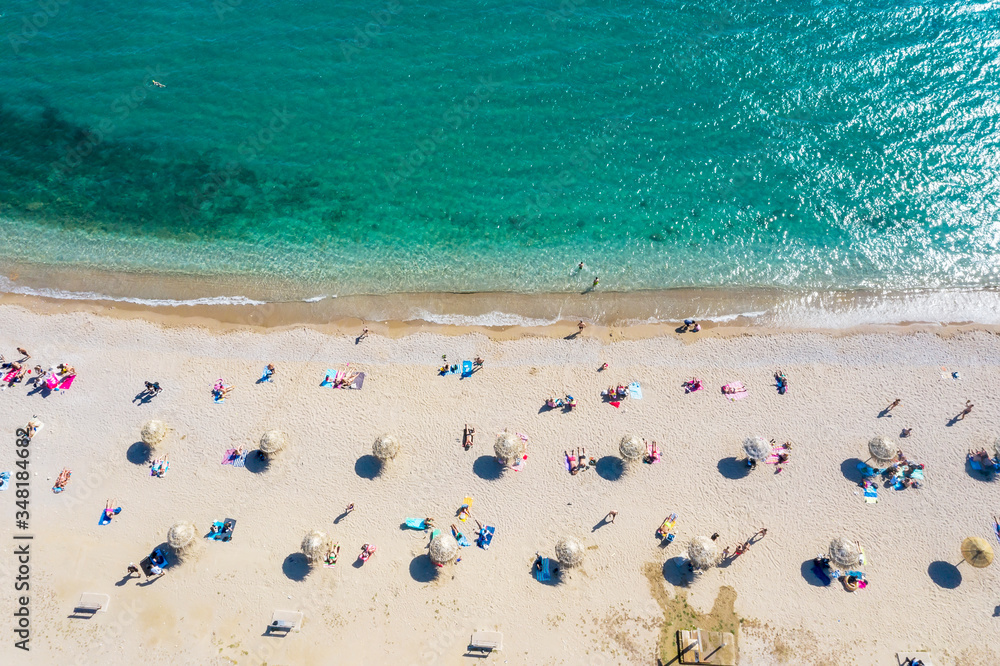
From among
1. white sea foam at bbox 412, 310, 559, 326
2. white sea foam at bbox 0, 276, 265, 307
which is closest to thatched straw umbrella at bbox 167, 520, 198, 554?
white sea foam at bbox 0, 276, 265, 307

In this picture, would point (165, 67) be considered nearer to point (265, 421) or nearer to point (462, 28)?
point (462, 28)

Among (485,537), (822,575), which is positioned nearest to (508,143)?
(485,537)

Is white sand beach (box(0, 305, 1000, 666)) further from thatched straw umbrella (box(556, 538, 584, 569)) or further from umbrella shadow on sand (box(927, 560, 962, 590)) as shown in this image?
thatched straw umbrella (box(556, 538, 584, 569))

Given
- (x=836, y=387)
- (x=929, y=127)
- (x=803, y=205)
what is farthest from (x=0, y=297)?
(x=929, y=127)

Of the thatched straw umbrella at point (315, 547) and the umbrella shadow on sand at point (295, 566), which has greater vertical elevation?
the thatched straw umbrella at point (315, 547)

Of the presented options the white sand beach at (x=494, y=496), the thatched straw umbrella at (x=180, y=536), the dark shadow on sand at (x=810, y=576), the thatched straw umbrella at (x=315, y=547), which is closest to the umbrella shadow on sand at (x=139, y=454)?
the white sand beach at (x=494, y=496)

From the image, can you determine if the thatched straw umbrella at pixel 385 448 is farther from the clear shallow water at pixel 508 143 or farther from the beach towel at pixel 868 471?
the beach towel at pixel 868 471
